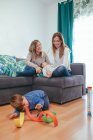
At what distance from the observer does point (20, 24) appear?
12.1 ft

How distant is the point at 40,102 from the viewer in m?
1.89

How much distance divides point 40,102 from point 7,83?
59cm

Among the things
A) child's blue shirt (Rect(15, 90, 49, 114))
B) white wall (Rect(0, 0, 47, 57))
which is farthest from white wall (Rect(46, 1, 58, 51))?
child's blue shirt (Rect(15, 90, 49, 114))

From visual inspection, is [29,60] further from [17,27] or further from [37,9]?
[37,9]

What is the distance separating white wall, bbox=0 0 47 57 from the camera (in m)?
3.35

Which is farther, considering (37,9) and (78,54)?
(37,9)

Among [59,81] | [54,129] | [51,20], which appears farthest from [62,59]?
[51,20]

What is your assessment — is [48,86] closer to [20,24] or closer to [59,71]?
[59,71]

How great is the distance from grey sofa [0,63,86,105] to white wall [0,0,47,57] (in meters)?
1.11

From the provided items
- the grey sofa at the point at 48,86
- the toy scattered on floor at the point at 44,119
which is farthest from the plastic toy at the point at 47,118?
the grey sofa at the point at 48,86

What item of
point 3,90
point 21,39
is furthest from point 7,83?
point 21,39

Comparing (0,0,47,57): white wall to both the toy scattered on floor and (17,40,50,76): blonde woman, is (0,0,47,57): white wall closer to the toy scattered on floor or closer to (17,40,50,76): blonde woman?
(17,40,50,76): blonde woman

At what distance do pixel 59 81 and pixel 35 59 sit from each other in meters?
0.74

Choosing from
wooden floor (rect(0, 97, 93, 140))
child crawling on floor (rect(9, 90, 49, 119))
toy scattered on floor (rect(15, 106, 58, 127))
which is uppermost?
child crawling on floor (rect(9, 90, 49, 119))
